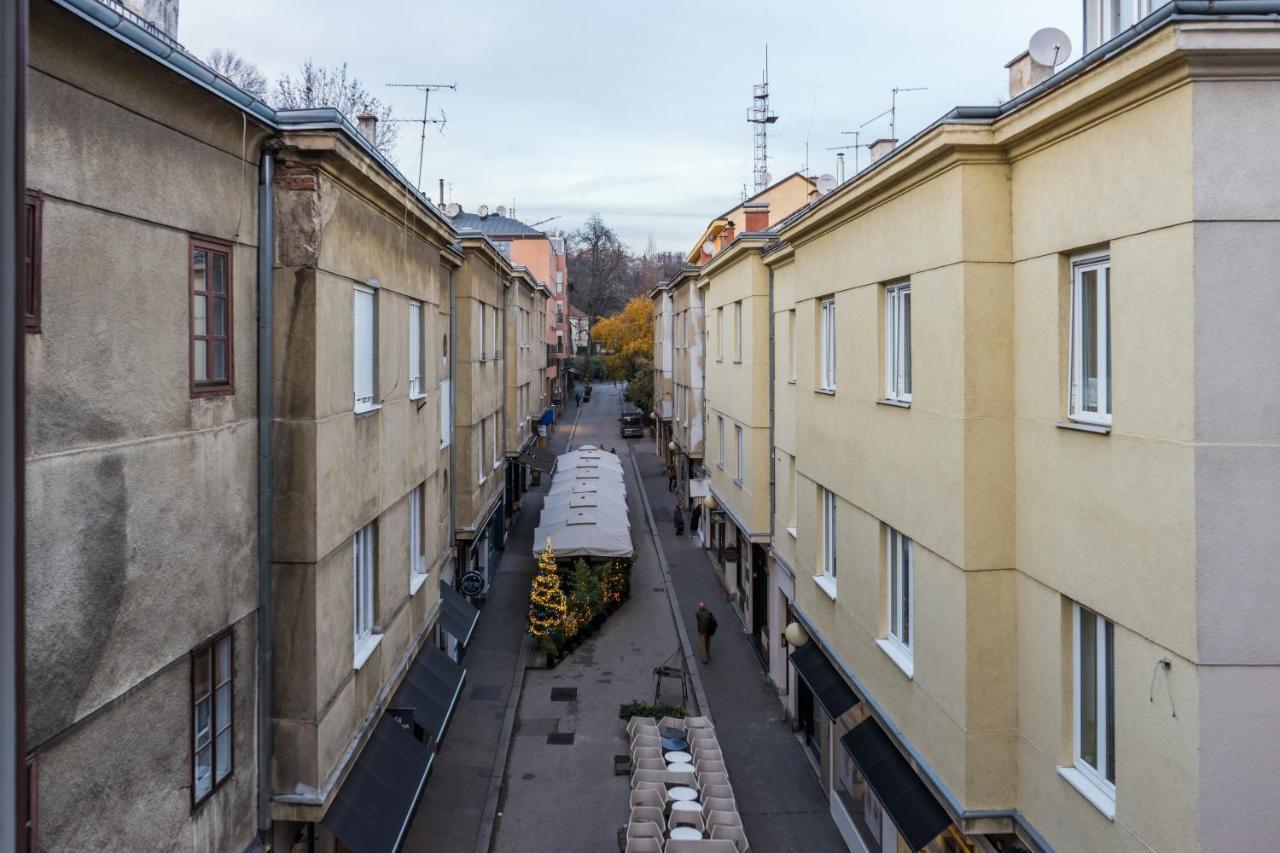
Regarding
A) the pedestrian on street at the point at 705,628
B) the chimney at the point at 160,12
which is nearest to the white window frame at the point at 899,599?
the chimney at the point at 160,12

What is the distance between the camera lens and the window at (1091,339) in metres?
6.95

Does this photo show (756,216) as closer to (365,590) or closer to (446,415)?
(446,415)

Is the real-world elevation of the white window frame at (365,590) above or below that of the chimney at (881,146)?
below

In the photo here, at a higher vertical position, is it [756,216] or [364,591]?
[756,216]

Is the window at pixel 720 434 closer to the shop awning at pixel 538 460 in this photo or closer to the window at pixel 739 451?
the window at pixel 739 451

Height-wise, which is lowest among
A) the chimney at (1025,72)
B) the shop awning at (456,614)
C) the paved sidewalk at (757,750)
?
the paved sidewalk at (757,750)

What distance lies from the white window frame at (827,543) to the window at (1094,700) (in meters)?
5.42

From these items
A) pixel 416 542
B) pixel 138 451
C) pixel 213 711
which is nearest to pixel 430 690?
pixel 416 542

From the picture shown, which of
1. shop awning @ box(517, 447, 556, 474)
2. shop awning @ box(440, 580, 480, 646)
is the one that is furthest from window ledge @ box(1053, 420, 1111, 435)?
shop awning @ box(517, 447, 556, 474)

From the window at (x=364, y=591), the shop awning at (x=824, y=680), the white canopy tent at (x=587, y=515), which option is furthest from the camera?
the white canopy tent at (x=587, y=515)

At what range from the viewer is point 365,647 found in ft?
33.8

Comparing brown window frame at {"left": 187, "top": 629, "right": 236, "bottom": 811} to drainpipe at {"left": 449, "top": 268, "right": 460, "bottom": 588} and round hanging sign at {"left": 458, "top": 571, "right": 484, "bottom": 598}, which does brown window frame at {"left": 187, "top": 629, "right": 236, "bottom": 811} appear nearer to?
drainpipe at {"left": 449, "top": 268, "right": 460, "bottom": 588}

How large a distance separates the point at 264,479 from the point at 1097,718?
7.03 metres

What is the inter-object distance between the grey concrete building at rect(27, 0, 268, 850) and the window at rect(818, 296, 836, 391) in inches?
320
